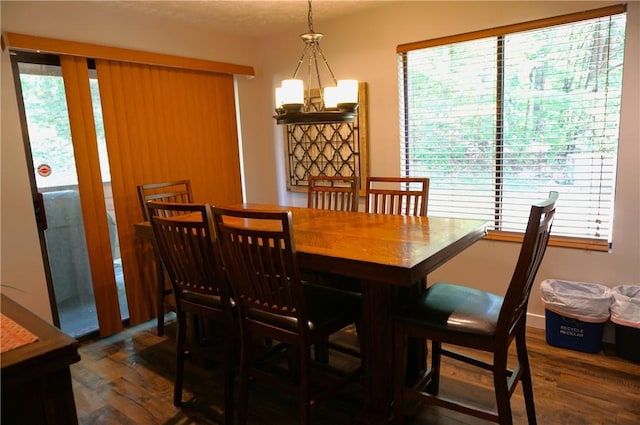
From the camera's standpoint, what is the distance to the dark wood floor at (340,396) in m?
2.05

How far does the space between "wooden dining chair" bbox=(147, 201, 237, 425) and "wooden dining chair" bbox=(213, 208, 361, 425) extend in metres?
0.14

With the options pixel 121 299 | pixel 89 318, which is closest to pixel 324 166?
pixel 121 299

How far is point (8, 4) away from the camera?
8.38 feet

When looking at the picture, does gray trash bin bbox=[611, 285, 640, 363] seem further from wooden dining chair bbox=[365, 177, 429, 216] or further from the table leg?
the table leg

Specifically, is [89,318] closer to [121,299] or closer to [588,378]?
[121,299]

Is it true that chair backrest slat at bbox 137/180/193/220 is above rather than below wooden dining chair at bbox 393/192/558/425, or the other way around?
above

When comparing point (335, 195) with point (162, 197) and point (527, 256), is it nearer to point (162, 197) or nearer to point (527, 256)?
point (162, 197)

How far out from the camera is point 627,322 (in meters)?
2.39

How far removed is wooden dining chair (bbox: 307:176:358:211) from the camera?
289 centimetres

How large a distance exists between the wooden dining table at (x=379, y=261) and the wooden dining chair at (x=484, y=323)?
89mm

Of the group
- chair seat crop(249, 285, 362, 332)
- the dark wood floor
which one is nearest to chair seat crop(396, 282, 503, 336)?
chair seat crop(249, 285, 362, 332)

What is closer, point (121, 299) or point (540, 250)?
point (540, 250)

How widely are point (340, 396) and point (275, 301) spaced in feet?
2.80

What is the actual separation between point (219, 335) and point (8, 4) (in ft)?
7.84
